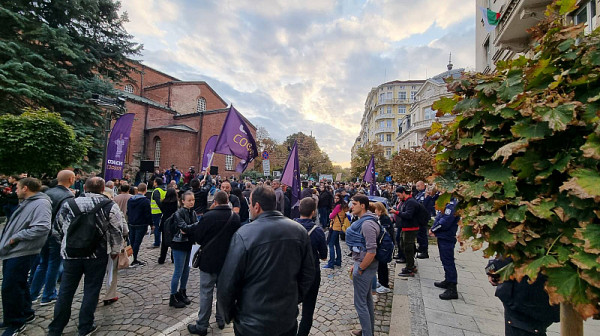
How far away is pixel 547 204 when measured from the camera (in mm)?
1349

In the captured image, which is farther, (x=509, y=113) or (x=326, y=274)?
(x=326, y=274)

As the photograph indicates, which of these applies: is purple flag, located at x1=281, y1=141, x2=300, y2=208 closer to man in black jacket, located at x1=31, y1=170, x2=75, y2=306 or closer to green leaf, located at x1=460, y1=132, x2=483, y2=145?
man in black jacket, located at x1=31, y1=170, x2=75, y2=306

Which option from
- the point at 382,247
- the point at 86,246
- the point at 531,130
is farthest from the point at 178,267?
the point at 531,130

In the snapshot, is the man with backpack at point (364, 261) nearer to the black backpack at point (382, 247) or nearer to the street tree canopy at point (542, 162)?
the black backpack at point (382, 247)

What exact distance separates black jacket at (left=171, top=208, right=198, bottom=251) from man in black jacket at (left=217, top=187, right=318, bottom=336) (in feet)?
7.77

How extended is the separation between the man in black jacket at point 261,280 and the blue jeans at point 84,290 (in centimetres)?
251

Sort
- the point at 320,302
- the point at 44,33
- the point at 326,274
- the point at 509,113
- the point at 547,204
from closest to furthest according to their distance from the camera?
the point at 547,204 < the point at 509,113 < the point at 320,302 < the point at 326,274 < the point at 44,33

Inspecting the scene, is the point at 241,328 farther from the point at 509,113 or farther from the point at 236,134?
the point at 236,134

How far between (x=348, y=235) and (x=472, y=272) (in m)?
4.97

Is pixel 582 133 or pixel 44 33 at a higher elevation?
pixel 44 33

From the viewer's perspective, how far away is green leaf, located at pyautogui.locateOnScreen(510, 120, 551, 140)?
1393 millimetres

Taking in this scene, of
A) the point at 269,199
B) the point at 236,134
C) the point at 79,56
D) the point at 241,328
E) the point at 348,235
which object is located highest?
the point at 79,56

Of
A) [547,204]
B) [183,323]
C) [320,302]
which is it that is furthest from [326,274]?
[547,204]

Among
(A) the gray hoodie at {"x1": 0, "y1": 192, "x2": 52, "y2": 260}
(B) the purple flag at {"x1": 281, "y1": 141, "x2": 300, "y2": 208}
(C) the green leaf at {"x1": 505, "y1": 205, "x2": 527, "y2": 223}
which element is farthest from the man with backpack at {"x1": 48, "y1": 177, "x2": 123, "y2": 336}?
(C) the green leaf at {"x1": 505, "y1": 205, "x2": 527, "y2": 223}
